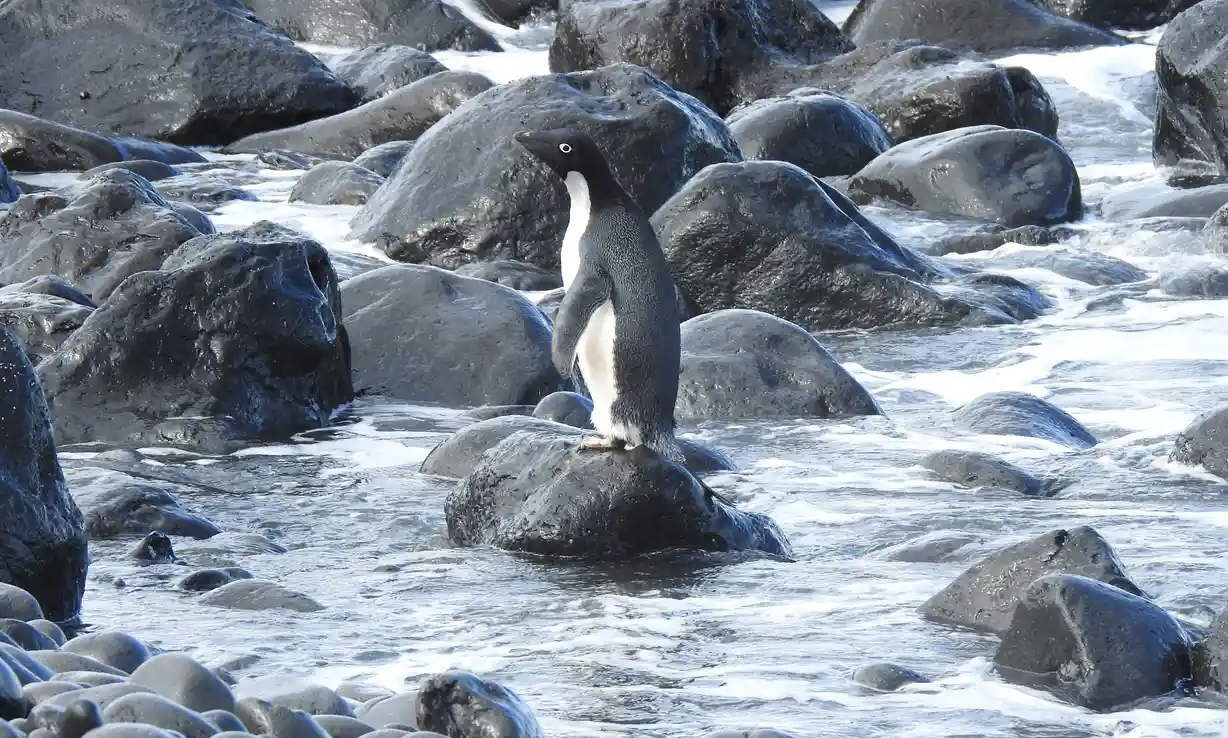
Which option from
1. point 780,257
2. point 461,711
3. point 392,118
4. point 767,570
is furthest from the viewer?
point 392,118

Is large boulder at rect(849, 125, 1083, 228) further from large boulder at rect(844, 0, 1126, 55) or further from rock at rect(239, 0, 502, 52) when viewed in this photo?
rock at rect(239, 0, 502, 52)

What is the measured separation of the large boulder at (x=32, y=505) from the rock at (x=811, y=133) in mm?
9195

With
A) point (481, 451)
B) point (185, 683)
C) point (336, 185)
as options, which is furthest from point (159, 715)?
point (336, 185)

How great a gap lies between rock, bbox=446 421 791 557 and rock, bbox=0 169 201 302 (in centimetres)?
402

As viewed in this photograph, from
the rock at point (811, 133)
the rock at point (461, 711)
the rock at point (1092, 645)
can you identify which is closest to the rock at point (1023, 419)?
the rock at point (1092, 645)

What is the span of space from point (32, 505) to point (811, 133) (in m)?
10.0

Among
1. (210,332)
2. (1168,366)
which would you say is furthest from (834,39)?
(210,332)

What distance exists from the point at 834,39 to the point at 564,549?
13304mm

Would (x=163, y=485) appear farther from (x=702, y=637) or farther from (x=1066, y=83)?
(x=1066, y=83)

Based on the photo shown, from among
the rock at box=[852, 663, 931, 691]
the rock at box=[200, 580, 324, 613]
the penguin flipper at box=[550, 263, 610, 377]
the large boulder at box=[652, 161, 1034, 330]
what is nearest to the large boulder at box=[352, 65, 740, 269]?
the large boulder at box=[652, 161, 1034, 330]

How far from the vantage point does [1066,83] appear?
19.5 meters

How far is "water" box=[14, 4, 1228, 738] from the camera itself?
199 inches

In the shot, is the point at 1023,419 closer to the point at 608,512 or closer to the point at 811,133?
the point at 608,512

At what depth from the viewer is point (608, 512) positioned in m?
6.50
